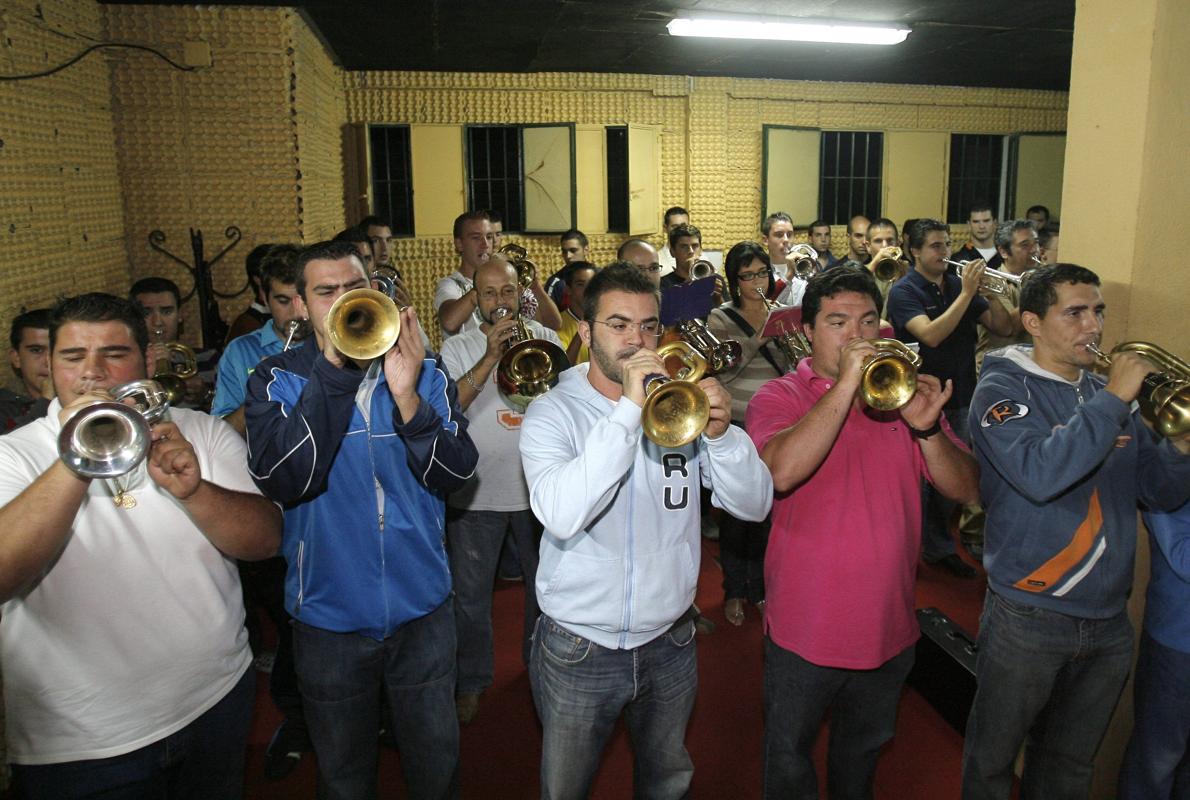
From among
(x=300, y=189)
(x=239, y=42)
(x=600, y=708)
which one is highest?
(x=239, y=42)

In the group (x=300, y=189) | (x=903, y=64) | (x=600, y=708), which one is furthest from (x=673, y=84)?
(x=600, y=708)

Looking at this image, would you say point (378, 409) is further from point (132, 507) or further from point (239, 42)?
point (239, 42)

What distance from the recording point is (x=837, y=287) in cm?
317

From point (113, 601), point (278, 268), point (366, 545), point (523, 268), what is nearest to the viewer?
point (113, 601)

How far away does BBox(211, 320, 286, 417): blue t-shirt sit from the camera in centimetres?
414

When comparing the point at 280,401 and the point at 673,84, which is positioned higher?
the point at 673,84

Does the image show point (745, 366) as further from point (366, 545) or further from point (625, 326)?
point (366, 545)

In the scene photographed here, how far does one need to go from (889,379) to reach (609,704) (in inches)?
55.9

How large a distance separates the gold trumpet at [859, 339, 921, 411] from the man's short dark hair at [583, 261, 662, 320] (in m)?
0.76

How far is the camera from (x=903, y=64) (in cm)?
1084

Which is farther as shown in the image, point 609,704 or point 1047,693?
point 1047,693

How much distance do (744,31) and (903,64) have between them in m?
3.23

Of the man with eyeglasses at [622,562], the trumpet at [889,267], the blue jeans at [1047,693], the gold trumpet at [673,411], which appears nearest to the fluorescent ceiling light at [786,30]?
the trumpet at [889,267]

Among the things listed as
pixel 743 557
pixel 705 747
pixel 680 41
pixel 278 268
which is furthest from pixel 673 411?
pixel 680 41
